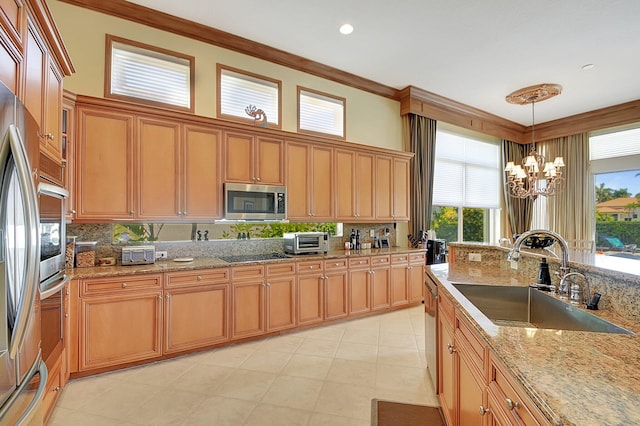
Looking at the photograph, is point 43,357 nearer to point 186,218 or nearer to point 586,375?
point 186,218

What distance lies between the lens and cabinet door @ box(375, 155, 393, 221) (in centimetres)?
464

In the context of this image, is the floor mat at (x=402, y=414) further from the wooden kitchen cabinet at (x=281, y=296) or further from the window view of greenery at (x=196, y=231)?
the window view of greenery at (x=196, y=231)

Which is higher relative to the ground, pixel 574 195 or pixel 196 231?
pixel 574 195

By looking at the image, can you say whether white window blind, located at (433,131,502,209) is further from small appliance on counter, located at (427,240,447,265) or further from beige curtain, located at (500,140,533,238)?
small appliance on counter, located at (427,240,447,265)

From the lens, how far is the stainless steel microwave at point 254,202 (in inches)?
133

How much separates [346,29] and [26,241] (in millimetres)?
3510

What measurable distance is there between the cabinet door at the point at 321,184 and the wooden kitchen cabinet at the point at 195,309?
1.47 m

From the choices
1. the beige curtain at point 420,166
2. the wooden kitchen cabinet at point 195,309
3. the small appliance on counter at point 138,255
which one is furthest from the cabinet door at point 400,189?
the small appliance on counter at point 138,255

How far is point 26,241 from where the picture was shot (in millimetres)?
1169

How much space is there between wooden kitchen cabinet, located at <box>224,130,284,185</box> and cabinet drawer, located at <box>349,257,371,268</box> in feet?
4.65

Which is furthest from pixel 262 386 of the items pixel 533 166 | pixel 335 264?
pixel 533 166

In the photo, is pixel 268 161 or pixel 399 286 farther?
pixel 399 286

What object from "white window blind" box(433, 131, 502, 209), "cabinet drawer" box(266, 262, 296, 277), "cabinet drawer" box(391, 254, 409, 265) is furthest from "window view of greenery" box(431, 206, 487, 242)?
"cabinet drawer" box(266, 262, 296, 277)

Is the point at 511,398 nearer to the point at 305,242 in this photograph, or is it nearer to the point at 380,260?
the point at 305,242
